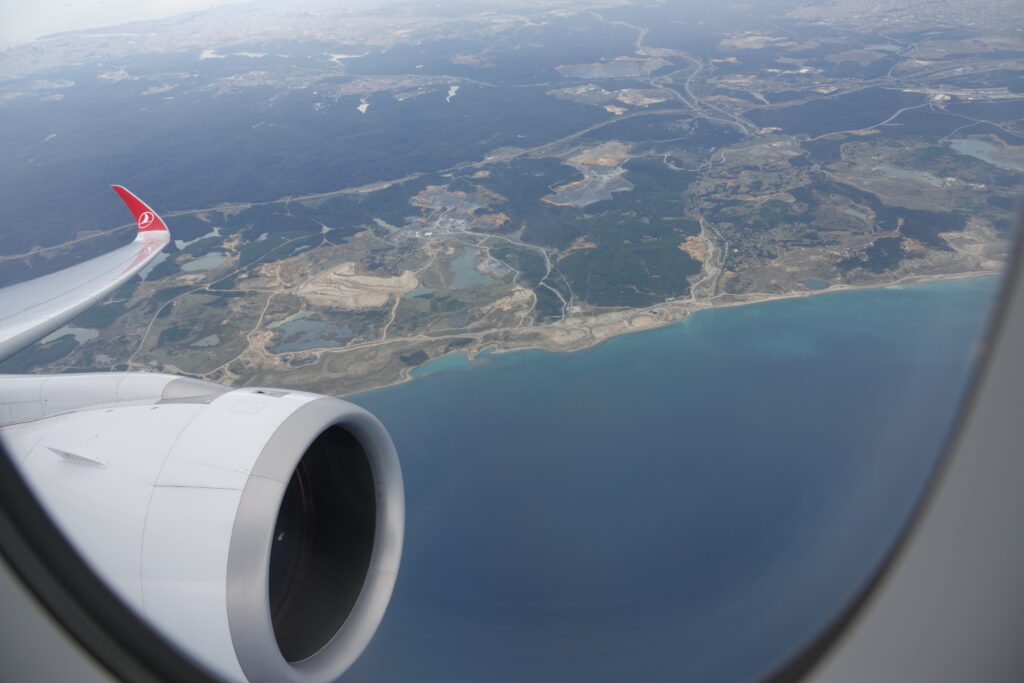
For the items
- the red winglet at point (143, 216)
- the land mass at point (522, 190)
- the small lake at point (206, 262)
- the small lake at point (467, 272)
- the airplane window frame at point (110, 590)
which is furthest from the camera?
the small lake at point (467, 272)

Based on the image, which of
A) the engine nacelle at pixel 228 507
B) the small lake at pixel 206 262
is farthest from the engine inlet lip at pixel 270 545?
the small lake at pixel 206 262

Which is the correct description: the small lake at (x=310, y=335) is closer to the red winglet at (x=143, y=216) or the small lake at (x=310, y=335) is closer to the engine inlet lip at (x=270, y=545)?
the red winglet at (x=143, y=216)

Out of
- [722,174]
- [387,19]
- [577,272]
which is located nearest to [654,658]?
[577,272]

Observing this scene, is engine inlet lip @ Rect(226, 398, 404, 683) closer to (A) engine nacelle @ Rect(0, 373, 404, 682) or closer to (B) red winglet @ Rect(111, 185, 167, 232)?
(A) engine nacelle @ Rect(0, 373, 404, 682)

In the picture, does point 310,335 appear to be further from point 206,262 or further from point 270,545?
point 270,545

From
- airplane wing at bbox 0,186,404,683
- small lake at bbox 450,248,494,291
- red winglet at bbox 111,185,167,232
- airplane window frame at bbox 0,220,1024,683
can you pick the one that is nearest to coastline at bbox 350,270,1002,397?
small lake at bbox 450,248,494,291

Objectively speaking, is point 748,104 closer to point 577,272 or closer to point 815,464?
point 577,272

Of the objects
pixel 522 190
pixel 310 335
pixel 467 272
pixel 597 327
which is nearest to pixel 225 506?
pixel 310 335
